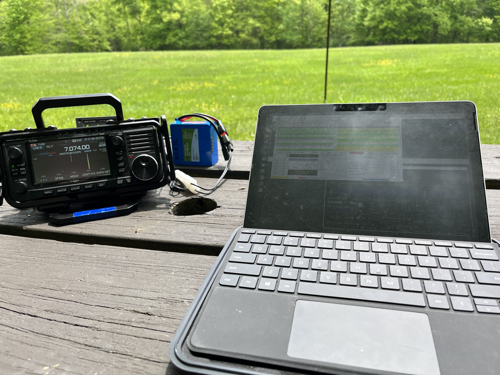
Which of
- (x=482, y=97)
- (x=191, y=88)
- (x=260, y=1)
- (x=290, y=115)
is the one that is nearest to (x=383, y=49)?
(x=191, y=88)

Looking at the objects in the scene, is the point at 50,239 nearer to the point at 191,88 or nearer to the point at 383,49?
the point at 191,88

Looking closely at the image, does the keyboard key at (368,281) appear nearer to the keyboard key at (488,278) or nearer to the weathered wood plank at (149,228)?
the keyboard key at (488,278)

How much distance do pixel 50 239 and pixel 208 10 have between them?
17599 mm

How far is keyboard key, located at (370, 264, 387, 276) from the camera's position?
534 mm

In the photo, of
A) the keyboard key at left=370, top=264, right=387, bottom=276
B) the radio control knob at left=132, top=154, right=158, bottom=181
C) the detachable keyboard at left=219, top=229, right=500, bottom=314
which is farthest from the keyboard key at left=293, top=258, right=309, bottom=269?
the radio control knob at left=132, top=154, right=158, bottom=181

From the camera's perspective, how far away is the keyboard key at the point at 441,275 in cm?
52

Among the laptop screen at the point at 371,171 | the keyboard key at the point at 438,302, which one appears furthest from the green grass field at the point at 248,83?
the keyboard key at the point at 438,302

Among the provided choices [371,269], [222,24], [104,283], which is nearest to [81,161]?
[104,283]

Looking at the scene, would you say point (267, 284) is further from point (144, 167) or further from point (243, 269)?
point (144, 167)

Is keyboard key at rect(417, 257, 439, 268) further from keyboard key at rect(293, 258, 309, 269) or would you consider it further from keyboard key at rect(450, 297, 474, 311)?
keyboard key at rect(293, 258, 309, 269)

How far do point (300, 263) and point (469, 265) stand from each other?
0.87 ft

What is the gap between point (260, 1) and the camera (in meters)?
15.4

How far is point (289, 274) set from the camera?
540mm

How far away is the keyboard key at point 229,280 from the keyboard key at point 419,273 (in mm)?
271
